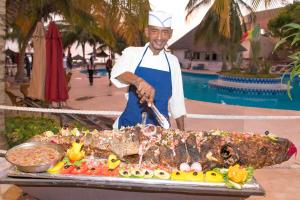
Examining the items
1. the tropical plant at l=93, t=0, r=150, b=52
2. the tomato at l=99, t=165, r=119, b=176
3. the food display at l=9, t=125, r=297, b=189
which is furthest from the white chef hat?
the tropical plant at l=93, t=0, r=150, b=52

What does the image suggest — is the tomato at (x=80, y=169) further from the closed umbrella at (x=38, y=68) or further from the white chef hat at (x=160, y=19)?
the closed umbrella at (x=38, y=68)

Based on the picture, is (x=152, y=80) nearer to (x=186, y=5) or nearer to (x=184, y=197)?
(x=184, y=197)

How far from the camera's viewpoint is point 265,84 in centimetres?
1966

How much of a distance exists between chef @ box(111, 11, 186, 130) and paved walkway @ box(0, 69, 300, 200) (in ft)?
5.73

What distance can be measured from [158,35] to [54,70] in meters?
4.86

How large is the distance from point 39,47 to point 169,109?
5218 millimetres

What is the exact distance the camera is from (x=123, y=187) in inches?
78.7

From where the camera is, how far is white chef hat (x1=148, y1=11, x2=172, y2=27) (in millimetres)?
2410

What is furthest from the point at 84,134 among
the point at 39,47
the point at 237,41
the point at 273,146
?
the point at 237,41

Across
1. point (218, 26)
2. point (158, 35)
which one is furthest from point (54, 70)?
point (218, 26)

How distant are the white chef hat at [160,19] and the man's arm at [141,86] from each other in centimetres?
37

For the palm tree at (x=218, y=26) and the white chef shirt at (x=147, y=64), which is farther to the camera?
the palm tree at (x=218, y=26)

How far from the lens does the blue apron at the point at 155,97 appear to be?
2.57 metres

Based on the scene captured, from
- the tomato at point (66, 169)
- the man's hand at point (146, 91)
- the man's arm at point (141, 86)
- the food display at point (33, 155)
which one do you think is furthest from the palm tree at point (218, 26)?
the tomato at point (66, 169)
